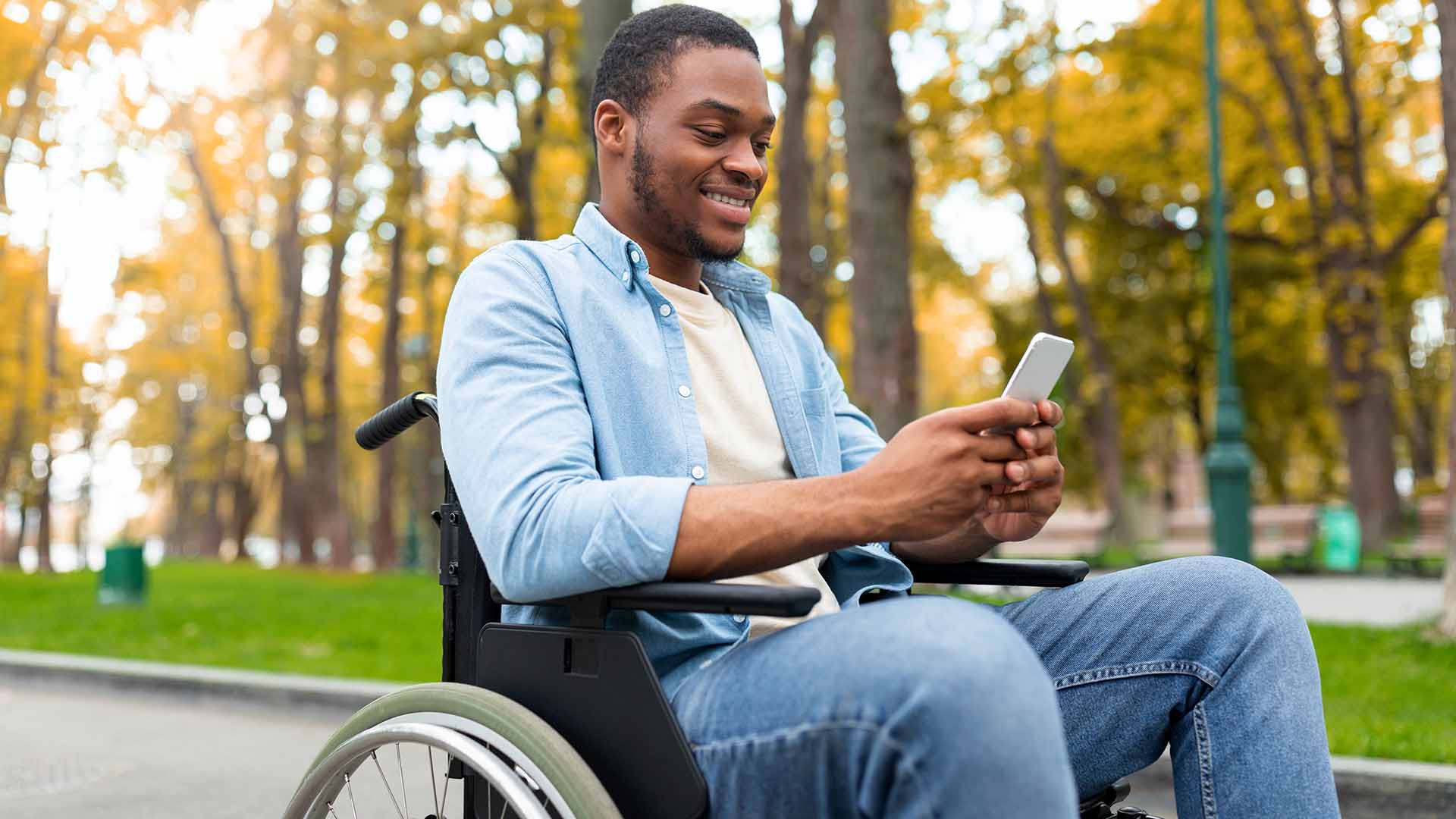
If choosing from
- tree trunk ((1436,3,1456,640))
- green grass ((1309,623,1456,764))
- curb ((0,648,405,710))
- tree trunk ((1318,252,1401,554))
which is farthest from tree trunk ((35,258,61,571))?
tree trunk ((1436,3,1456,640))

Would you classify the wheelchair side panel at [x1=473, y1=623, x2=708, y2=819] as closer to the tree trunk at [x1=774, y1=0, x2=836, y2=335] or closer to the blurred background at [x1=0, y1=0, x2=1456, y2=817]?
the blurred background at [x1=0, y1=0, x2=1456, y2=817]

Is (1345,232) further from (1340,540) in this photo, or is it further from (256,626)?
(256,626)

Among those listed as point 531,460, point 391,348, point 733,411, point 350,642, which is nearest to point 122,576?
point 350,642

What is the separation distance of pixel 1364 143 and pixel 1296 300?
292 inches

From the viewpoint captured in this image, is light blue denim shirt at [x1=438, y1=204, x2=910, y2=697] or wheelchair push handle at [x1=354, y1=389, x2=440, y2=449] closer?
light blue denim shirt at [x1=438, y1=204, x2=910, y2=697]

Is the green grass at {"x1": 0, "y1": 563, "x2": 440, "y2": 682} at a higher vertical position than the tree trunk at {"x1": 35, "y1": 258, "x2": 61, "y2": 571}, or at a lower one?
lower

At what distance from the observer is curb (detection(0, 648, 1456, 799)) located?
435cm

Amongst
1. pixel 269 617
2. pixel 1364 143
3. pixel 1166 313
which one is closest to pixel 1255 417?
pixel 1166 313

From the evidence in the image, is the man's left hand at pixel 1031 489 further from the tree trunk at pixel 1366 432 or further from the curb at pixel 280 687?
the tree trunk at pixel 1366 432

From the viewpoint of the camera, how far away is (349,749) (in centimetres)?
221

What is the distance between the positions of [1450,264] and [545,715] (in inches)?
278

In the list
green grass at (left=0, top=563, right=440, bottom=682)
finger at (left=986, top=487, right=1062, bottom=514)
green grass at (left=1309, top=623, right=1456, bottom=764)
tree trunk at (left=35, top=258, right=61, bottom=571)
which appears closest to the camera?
finger at (left=986, top=487, right=1062, bottom=514)

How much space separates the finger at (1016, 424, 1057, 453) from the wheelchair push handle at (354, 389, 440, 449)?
1062 millimetres

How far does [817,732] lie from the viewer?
1764mm
